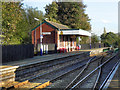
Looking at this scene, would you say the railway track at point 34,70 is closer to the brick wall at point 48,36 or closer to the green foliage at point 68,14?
the brick wall at point 48,36

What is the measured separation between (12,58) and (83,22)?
141ft

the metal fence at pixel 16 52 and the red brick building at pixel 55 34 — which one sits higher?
the red brick building at pixel 55 34

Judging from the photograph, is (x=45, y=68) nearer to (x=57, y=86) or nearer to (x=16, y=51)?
(x=16, y=51)


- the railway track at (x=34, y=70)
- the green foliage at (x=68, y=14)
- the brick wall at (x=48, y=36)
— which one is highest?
the green foliage at (x=68, y=14)

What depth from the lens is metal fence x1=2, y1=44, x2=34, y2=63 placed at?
1541cm

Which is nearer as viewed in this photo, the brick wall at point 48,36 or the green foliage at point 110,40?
the brick wall at point 48,36

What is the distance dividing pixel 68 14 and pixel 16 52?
40.9 meters

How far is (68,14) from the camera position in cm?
5575

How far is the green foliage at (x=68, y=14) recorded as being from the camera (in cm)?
5455

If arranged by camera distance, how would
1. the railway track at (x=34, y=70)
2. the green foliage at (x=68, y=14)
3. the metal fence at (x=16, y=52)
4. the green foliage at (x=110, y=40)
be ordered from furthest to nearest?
the green foliage at (x=110, y=40), the green foliage at (x=68, y=14), the metal fence at (x=16, y=52), the railway track at (x=34, y=70)

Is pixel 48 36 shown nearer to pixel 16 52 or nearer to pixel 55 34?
pixel 55 34

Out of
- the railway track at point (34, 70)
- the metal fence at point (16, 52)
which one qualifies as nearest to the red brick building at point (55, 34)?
the metal fence at point (16, 52)

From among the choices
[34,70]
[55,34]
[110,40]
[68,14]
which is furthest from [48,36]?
[110,40]

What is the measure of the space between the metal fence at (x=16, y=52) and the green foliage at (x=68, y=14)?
35.2 metres
